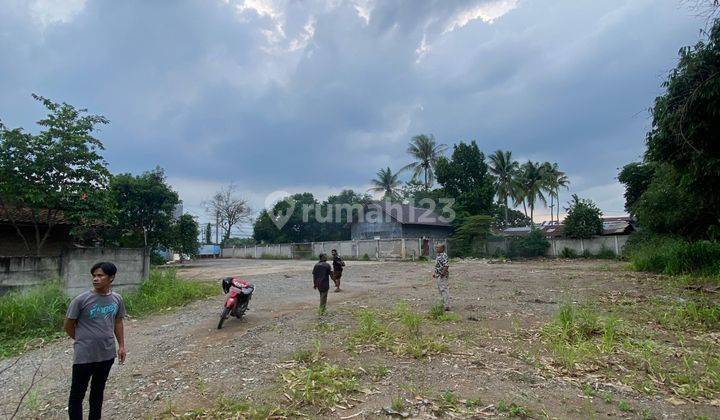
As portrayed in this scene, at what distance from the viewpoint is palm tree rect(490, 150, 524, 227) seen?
4050 centimetres

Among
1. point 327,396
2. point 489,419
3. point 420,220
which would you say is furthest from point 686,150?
point 420,220

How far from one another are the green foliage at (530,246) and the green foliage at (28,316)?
2600cm

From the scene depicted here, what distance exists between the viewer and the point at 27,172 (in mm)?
9281

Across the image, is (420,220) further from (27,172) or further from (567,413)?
(567,413)

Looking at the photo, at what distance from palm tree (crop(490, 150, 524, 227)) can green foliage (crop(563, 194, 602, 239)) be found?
12968mm

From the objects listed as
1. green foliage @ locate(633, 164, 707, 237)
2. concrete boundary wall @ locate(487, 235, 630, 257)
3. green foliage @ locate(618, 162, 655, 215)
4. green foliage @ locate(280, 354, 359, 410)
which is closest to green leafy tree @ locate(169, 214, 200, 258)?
concrete boundary wall @ locate(487, 235, 630, 257)

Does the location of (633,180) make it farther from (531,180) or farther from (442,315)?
(442,315)

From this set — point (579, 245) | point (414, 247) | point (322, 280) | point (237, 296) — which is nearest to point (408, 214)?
point (414, 247)

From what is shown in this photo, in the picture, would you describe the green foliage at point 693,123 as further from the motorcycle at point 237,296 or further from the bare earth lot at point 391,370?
the motorcycle at point 237,296

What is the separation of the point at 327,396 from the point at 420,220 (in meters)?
34.7

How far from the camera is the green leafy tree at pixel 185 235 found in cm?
2600

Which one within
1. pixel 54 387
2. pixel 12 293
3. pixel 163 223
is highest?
pixel 163 223

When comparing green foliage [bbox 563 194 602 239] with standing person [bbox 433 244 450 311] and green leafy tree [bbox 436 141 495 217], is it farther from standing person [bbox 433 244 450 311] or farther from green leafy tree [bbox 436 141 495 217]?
standing person [bbox 433 244 450 311]

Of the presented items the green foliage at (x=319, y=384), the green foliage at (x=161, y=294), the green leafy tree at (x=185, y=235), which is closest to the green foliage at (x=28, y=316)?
the green foliage at (x=161, y=294)
